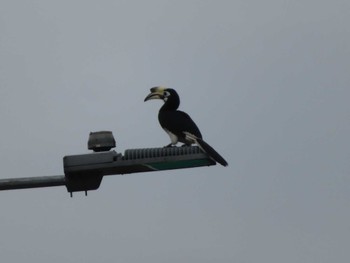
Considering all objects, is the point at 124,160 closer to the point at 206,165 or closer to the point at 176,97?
the point at 206,165

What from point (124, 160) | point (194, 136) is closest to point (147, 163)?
point (124, 160)

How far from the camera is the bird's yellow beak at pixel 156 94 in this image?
1301 cm

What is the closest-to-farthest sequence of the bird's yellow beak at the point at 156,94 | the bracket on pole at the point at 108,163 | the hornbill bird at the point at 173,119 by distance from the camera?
1. the bracket on pole at the point at 108,163
2. the hornbill bird at the point at 173,119
3. the bird's yellow beak at the point at 156,94

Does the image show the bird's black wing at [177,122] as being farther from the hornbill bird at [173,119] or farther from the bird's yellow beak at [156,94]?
the bird's yellow beak at [156,94]

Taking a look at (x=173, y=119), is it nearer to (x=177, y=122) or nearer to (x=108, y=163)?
(x=177, y=122)

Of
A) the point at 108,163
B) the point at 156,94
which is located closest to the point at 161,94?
the point at 156,94

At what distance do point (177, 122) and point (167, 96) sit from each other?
0.44 metres

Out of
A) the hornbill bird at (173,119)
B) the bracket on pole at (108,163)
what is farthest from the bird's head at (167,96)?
the bracket on pole at (108,163)

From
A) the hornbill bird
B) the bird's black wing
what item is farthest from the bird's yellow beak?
the bird's black wing

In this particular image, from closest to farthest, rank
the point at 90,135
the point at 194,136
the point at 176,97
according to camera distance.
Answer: the point at 90,135 < the point at 194,136 < the point at 176,97

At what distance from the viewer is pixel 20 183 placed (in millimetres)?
7176

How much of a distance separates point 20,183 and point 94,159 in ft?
1.95

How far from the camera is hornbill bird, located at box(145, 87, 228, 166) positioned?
12.8 meters

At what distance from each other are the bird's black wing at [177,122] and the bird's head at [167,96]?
0.11 m
